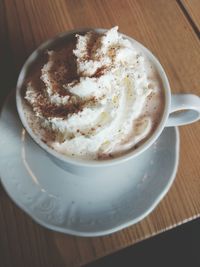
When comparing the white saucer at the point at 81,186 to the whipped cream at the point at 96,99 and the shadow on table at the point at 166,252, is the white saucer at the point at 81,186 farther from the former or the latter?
the shadow on table at the point at 166,252

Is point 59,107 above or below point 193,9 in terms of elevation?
below

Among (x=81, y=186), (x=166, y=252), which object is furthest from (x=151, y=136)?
(x=166, y=252)

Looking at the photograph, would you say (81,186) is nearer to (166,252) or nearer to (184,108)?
(184,108)

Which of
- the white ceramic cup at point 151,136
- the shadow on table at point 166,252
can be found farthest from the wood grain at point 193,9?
the shadow on table at point 166,252

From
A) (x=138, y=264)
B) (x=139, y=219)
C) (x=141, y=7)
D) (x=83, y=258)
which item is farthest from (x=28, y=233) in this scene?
(x=141, y=7)

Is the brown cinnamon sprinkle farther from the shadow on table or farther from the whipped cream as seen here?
the shadow on table

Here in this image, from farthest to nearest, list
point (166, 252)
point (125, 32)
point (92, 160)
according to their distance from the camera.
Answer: point (166, 252) → point (125, 32) → point (92, 160)

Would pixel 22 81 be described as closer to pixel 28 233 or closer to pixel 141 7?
pixel 28 233
